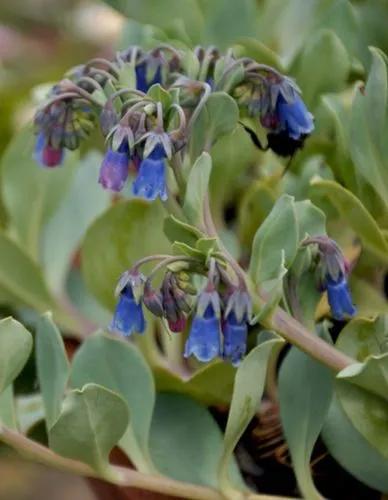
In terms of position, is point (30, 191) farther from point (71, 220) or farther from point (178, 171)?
point (178, 171)

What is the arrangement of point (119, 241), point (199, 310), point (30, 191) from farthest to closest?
1. point (30, 191)
2. point (119, 241)
3. point (199, 310)

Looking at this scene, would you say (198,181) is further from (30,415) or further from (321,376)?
(30,415)

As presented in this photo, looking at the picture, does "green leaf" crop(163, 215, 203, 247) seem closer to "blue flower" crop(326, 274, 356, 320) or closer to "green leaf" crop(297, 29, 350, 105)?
"blue flower" crop(326, 274, 356, 320)

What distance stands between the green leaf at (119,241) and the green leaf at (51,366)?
0.13m

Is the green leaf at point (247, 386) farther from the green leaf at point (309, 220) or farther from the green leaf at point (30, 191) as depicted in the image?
the green leaf at point (30, 191)

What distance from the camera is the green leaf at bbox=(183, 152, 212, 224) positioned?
49 cm

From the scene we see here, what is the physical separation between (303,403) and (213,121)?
168mm

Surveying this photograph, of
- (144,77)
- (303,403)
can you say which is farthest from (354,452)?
(144,77)

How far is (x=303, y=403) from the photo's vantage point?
57 centimetres

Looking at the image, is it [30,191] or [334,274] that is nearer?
[334,274]

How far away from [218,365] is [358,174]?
0.15m

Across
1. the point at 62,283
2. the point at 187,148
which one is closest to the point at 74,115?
the point at 187,148

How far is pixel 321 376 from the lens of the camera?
0.57m

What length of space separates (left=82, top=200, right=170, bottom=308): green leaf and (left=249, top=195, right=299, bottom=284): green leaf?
17 cm
